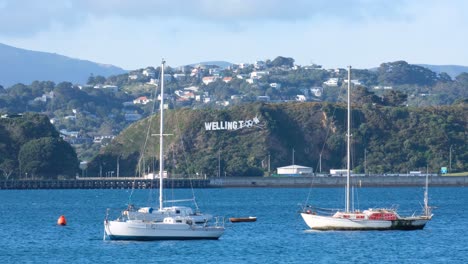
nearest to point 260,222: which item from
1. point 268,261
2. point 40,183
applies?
point 268,261

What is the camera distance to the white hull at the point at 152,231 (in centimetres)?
7075

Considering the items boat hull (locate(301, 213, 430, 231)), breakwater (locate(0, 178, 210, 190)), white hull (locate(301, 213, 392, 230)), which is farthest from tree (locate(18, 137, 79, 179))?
white hull (locate(301, 213, 392, 230))

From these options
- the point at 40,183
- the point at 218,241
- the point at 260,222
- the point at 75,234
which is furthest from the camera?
the point at 40,183

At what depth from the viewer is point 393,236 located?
7581 cm

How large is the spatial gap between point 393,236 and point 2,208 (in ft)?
191

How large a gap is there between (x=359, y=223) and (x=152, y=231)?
13510 mm

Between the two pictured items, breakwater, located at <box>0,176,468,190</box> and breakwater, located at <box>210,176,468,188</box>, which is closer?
breakwater, located at <box>0,176,468,190</box>

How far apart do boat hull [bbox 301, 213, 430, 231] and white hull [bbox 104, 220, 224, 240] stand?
356 inches

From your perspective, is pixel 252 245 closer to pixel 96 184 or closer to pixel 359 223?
pixel 359 223

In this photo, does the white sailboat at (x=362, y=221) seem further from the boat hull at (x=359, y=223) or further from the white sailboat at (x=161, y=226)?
the white sailboat at (x=161, y=226)

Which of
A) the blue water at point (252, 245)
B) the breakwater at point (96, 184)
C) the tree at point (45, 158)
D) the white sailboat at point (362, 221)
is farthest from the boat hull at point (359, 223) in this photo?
the tree at point (45, 158)

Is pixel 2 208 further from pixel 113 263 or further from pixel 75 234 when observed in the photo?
pixel 113 263

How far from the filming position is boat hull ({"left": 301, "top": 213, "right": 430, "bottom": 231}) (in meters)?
77.2

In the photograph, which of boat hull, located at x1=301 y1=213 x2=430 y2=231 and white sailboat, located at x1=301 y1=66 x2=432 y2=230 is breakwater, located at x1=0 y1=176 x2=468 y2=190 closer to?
boat hull, located at x1=301 y1=213 x2=430 y2=231
